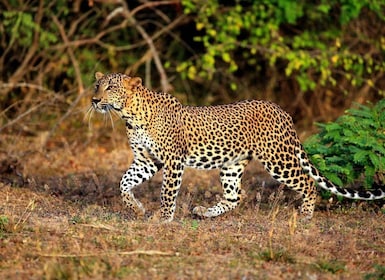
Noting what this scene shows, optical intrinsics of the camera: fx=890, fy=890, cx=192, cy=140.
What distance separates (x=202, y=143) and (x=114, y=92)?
3.76 ft

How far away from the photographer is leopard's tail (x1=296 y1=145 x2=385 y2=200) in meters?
9.99

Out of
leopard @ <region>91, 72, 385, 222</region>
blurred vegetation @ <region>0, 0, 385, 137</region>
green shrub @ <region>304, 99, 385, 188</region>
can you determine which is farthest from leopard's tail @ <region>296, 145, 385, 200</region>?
blurred vegetation @ <region>0, 0, 385, 137</region>

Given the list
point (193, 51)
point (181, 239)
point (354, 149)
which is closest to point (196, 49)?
point (193, 51)

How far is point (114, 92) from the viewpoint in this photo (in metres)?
9.66

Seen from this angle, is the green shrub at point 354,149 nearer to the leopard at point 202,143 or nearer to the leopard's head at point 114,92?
the leopard at point 202,143

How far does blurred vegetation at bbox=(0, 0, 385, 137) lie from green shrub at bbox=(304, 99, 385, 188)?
456 centimetres

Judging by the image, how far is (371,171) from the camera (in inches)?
401

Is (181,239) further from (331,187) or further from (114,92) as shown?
(331,187)

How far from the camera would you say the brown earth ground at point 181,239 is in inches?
285

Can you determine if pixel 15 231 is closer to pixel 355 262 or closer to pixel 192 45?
pixel 355 262

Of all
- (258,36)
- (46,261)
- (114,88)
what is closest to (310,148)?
(114,88)

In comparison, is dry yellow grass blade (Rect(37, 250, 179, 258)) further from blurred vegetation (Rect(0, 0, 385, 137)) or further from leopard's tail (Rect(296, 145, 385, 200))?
blurred vegetation (Rect(0, 0, 385, 137))

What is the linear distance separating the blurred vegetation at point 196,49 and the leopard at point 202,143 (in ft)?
12.9

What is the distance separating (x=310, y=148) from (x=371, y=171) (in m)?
0.90
